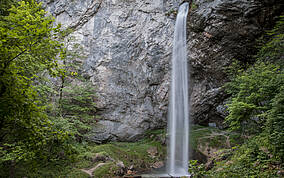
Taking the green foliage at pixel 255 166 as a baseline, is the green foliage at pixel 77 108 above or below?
above

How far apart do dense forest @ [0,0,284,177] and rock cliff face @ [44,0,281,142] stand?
4.22ft

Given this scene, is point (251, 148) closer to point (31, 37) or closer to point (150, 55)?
point (31, 37)

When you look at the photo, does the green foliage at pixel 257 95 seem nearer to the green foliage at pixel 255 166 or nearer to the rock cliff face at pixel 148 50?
the green foliage at pixel 255 166

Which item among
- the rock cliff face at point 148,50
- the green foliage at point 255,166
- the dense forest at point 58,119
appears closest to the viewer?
the dense forest at point 58,119

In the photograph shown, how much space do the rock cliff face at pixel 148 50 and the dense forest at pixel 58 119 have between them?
1286 millimetres

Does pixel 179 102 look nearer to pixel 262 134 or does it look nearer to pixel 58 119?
pixel 262 134

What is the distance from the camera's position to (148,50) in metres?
13.0

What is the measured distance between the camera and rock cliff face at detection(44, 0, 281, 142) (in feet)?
33.2

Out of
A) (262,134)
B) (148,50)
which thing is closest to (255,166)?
(262,134)

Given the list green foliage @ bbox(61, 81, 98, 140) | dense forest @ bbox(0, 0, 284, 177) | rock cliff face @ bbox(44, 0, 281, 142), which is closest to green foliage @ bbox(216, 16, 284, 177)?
dense forest @ bbox(0, 0, 284, 177)

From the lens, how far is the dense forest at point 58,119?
2.02 meters

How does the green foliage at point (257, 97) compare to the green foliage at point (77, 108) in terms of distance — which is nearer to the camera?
the green foliage at point (257, 97)

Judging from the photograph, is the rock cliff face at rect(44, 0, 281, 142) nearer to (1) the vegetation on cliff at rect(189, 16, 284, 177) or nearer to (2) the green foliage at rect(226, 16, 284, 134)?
(1) the vegetation on cliff at rect(189, 16, 284, 177)

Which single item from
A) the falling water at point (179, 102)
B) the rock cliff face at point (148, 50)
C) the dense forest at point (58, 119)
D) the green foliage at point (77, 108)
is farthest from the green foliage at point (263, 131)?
the green foliage at point (77, 108)
